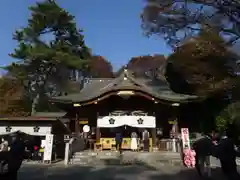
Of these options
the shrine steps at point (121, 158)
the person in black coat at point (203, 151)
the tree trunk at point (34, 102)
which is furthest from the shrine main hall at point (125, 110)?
the tree trunk at point (34, 102)

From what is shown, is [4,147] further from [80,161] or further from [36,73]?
[36,73]

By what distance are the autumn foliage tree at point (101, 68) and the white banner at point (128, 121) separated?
26.7m

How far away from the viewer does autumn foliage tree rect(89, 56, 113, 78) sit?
44.7 metres

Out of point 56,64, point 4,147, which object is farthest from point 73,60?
point 4,147

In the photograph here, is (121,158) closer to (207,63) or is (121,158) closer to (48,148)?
(48,148)

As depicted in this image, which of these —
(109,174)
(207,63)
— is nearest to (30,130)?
(109,174)

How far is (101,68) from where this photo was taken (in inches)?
1802

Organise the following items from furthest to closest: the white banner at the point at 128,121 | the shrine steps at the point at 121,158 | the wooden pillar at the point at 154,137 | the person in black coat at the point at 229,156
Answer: the wooden pillar at the point at 154,137 → the white banner at the point at 128,121 → the shrine steps at the point at 121,158 → the person in black coat at the point at 229,156

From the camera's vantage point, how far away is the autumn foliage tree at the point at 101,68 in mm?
44719

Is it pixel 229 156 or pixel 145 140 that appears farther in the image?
pixel 145 140

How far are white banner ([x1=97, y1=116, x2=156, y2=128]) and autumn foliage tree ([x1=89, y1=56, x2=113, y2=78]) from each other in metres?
26.7

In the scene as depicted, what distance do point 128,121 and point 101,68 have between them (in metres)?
28.7

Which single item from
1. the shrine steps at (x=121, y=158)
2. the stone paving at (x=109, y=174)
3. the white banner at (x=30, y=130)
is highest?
the white banner at (x=30, y=130)

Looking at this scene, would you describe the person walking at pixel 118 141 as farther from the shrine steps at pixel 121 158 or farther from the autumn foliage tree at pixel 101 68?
the autumn foliage tree at pixel 101 68
